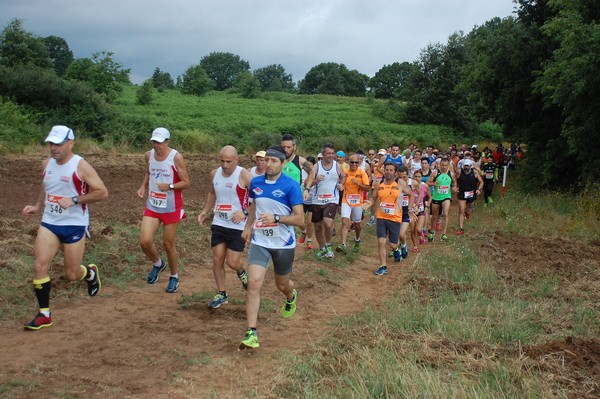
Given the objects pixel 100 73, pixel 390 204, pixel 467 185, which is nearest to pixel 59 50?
pixel 100 73

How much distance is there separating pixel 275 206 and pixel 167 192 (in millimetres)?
2032

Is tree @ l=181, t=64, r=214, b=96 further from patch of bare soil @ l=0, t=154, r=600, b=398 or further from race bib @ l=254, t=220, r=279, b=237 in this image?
race bib @ l=254, t=220, r=279, b=237

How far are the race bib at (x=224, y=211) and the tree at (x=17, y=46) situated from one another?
27.7 metres

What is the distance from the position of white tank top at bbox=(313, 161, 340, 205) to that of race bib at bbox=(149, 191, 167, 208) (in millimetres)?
4315

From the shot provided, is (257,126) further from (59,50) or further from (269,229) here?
(59,50)

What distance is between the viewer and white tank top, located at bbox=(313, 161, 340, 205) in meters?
11.8

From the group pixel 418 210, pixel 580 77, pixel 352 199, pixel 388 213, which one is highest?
pixel 580 77

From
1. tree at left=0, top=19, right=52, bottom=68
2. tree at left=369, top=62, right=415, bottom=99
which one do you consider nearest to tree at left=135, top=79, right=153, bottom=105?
tree at left=0, top=19, right=52, bottom=68

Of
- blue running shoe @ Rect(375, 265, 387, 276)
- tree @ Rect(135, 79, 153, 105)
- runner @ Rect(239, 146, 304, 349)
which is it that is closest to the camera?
runner @ Rect(239, 146, 304, 349)

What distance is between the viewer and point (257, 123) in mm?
39531

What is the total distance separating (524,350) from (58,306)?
5.57 m

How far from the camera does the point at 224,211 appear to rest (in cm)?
773

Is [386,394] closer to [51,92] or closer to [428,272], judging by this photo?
[428,272]

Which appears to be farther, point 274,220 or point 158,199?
point 158,199
